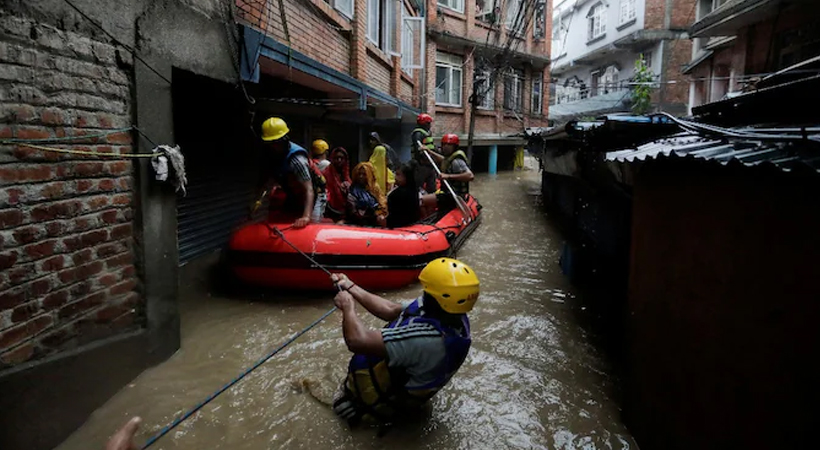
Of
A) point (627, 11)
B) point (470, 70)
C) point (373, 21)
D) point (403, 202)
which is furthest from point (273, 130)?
point (627, 11)

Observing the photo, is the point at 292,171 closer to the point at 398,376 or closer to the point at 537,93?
the point at 398,376

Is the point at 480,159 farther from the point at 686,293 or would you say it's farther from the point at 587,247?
the point at 686,293

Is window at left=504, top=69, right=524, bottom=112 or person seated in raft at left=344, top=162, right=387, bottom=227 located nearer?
person seated in raft at left=344, top=162, right=387, bottom=227

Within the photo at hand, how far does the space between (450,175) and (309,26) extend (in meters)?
3.00

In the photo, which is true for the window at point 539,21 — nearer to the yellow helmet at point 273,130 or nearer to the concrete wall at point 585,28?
the concrete wall at point 585,28

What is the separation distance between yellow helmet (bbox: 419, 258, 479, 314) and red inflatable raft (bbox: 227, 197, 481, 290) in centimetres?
241

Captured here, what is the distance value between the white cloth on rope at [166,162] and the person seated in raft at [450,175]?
14.6 ft

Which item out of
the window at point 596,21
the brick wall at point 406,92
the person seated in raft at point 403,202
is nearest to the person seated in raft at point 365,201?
the person seated in raft at point 403,202

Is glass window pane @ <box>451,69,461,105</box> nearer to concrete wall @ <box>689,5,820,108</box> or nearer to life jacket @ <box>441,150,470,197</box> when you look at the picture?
concrete wall @ <box>689,5,820,108</box>

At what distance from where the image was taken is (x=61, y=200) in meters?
2.53

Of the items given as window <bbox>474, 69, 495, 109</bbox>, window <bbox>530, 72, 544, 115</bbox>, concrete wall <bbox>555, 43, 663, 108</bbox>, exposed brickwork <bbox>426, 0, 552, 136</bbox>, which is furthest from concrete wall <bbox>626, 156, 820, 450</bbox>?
window <bbox>530, 72, 544, 115</bbox>

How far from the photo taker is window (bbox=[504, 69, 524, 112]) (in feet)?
65.2

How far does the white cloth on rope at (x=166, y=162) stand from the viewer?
123 inches

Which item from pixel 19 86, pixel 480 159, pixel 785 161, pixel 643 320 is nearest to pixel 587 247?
pixel 643 320
